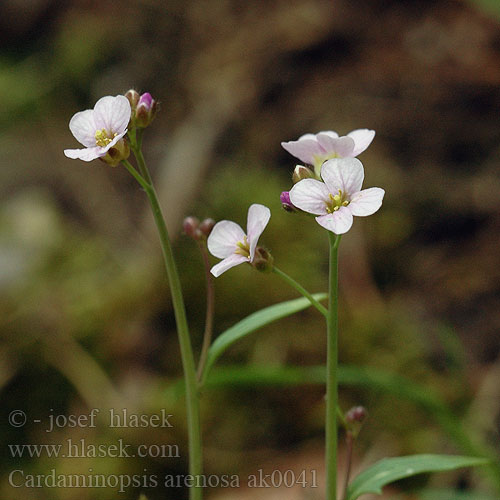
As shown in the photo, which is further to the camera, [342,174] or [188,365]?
[188,365]

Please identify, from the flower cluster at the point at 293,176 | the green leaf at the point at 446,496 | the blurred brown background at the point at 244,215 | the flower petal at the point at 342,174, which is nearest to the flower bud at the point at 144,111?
the flower cluster at the point at 293,176

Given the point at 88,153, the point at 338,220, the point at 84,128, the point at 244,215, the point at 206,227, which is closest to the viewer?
the point at 338,220

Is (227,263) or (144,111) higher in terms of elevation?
(144,111)

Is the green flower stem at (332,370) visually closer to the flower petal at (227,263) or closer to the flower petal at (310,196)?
the flower petal at (310,196)

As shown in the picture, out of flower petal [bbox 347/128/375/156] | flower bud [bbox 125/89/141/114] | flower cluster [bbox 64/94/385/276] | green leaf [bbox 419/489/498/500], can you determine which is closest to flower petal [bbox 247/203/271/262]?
flower cluster [bbox 64/94/385/276]

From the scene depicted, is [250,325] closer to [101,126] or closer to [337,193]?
[337,193]

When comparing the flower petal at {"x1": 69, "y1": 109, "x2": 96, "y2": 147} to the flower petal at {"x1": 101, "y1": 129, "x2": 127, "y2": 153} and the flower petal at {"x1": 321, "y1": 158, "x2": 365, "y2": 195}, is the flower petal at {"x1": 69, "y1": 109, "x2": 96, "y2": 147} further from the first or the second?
the flower petal at {"x1": 321, "y1": 158, "x2": 365, "y2": 195}

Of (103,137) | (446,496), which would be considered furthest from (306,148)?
(446,496)

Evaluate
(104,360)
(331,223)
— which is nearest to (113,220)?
(104,360)
